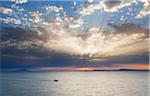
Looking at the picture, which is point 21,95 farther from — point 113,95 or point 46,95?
point 113,95

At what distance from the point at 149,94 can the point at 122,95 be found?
7.23 meters

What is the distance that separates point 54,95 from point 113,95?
13319 mm

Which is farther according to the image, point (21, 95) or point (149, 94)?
point (149, 94)

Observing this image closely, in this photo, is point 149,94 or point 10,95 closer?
point 10,95

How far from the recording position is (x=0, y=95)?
58.2 meters

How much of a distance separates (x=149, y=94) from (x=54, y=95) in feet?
73.5

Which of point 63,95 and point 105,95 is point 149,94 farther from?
point 63,95

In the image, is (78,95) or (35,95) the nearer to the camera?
(35,95)

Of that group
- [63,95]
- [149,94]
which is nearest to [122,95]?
[149,94]

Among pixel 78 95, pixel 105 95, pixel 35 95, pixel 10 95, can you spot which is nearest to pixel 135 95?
pixel 105 95

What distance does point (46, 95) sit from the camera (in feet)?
185

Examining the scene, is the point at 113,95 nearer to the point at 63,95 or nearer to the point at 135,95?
the point at 135,95

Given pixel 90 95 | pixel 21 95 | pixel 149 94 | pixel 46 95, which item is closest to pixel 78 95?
pixel 90 95

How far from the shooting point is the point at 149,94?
199ft
